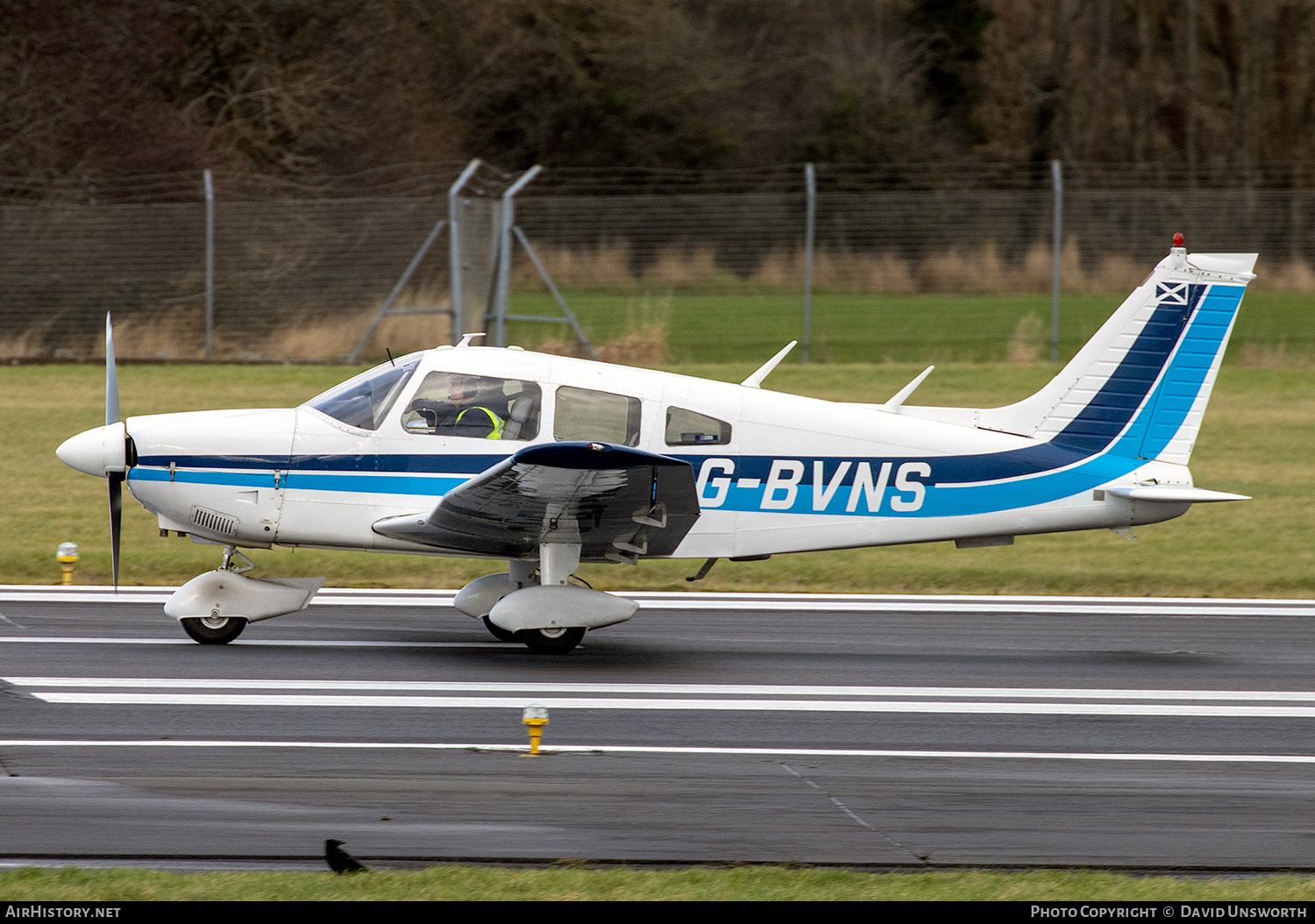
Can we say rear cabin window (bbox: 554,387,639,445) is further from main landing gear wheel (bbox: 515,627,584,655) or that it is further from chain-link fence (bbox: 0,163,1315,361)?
chain-link fence (bbox: 0,163,1315,361)

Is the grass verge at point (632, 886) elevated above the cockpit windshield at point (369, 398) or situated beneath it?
situated beneath

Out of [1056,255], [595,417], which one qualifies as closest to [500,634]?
[595,417]

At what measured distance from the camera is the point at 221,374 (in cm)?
2089

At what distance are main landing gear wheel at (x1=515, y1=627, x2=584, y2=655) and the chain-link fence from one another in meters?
12.3

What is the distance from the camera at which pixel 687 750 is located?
7.86 metres

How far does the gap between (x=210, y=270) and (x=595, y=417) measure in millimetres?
13161

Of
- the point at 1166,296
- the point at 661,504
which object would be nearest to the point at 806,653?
the point at 661,504

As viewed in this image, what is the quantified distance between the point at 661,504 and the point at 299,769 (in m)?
3.11

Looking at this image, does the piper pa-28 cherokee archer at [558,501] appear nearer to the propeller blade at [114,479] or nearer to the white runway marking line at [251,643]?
the propeller blade at [114,479]

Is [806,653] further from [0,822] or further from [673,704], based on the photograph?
[0,822]

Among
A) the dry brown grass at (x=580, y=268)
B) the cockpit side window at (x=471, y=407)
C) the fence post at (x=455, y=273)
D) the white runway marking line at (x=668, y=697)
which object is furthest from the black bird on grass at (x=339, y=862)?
the dry brown grass at (x=580, y=268)

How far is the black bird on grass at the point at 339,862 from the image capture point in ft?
18.5

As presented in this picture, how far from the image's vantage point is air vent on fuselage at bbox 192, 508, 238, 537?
9.71 m

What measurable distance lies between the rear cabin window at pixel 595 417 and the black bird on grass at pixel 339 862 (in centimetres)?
435
